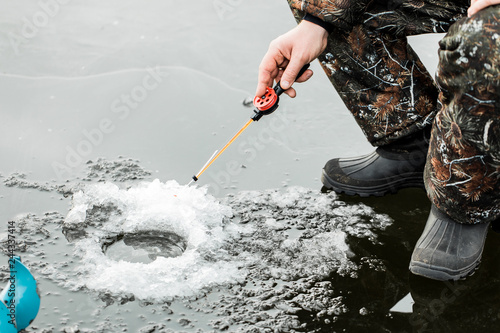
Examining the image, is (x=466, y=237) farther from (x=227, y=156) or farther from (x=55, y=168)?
(x=55, y=168)

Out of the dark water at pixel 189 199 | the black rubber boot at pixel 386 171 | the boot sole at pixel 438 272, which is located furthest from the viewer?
the black rubber boot at pixel 386 171

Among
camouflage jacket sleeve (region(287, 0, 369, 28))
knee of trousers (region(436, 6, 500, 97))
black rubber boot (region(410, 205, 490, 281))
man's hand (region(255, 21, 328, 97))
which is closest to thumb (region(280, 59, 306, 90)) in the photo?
man's hand (region(255, 21, 328, 97))

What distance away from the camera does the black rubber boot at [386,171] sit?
2303 millimetres

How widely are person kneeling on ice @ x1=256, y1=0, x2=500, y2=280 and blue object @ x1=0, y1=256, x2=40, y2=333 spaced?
89 cm

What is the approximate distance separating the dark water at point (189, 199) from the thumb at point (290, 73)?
0.50m

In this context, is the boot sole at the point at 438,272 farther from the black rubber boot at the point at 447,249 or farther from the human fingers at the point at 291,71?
the human fingers at the point at 291,71

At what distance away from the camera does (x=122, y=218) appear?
215 centimetres

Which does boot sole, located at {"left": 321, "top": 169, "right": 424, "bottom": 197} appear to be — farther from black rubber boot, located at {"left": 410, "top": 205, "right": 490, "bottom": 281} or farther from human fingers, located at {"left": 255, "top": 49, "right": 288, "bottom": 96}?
human fingers, located at {"left": 255, "top": 49, "right": 288, "bottom": 96}

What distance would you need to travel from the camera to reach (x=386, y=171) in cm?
232

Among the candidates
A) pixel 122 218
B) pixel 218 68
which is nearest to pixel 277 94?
pixel 122 218

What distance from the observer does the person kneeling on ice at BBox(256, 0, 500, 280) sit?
5.49 feet

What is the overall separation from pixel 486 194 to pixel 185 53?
1.89 meters

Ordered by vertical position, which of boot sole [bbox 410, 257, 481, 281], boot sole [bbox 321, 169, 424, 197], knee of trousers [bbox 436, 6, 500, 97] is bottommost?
boot sole [bbox 410, 257, 481, 281]

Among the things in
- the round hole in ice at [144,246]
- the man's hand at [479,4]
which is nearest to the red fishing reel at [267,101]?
the round hole in ice at [144,246]
